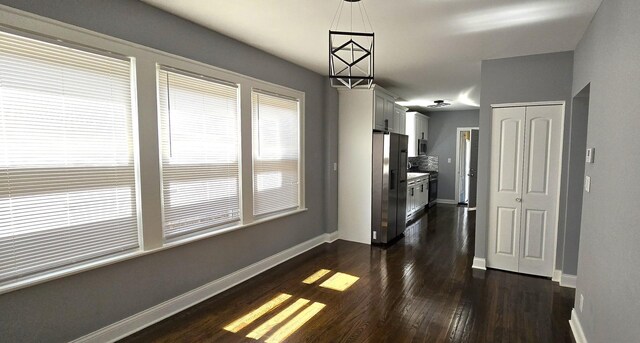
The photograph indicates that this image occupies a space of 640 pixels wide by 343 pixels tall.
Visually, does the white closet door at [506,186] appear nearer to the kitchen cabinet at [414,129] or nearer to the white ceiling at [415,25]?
the white ceiling at [415,25]

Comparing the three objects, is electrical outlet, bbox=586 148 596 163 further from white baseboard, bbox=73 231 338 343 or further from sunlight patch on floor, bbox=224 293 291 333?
white baseboard, bbox=73 231 338 343

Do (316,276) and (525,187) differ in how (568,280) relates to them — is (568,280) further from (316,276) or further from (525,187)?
(316,276)

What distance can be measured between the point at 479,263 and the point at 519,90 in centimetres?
219

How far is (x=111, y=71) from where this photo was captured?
7.77ft

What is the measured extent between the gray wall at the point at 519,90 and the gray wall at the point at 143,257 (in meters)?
2.41

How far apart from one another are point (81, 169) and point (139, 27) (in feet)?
3.92

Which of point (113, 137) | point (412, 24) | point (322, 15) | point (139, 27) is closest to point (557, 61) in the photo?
point (412, 24)

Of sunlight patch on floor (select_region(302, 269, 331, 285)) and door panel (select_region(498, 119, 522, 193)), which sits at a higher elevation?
door panel (select_region(498, 119, 522, 193))

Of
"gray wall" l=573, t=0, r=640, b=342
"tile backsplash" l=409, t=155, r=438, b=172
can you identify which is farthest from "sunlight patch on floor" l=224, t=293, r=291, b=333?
"tile backsplash" l=409, t=155, r=438, b=172

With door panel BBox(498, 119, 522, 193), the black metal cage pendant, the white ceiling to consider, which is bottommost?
door panel BBox(498, 119, 522, 193)

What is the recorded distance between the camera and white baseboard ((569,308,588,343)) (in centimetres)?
243

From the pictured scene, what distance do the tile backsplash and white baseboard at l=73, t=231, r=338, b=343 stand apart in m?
5.87

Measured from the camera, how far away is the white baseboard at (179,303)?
7.88 ft

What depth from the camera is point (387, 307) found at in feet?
9.98
